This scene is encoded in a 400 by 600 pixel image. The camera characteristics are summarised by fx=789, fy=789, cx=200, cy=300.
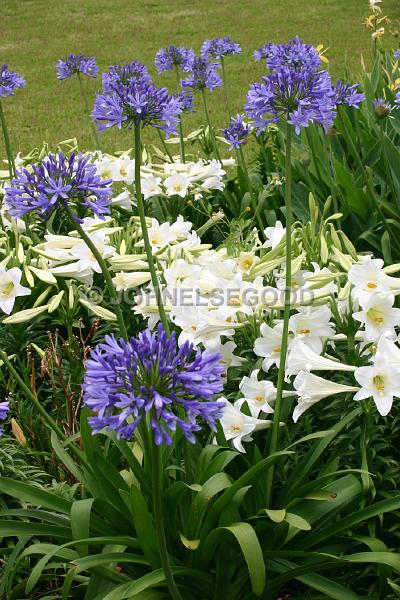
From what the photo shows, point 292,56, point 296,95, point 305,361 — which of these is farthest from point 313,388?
point 292,56

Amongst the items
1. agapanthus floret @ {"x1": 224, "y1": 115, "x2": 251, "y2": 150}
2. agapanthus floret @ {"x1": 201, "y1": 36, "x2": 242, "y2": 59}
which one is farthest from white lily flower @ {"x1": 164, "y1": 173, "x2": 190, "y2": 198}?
agapanthus floret @ {"x1": 201, "y1": 36, "x2": 242, "y2": 59}

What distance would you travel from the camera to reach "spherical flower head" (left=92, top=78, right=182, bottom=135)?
7.06ft

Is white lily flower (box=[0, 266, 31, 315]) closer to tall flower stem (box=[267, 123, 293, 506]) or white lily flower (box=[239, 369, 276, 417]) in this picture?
white lily flower (box=[239, 369, 276, 417])

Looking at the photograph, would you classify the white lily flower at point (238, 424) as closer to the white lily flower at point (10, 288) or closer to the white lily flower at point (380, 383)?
the white lily flower at point (380, 383)

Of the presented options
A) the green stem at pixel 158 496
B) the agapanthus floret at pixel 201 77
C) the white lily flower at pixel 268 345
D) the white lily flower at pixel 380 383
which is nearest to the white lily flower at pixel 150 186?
the agapanthus floret at pixel 201 77

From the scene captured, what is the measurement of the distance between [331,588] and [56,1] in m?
16.7

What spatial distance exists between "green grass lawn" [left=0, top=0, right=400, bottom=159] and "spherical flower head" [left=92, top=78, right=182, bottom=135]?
6.41 meters

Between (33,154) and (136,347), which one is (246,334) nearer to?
(136,347)

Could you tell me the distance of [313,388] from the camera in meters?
2.34

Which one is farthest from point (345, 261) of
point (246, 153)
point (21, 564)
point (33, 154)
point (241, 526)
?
point (246, 153)

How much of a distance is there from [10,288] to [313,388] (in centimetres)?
130

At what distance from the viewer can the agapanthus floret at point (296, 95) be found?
2170 mm

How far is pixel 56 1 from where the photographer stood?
664 inches

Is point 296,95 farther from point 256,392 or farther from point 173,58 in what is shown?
point 173,58
